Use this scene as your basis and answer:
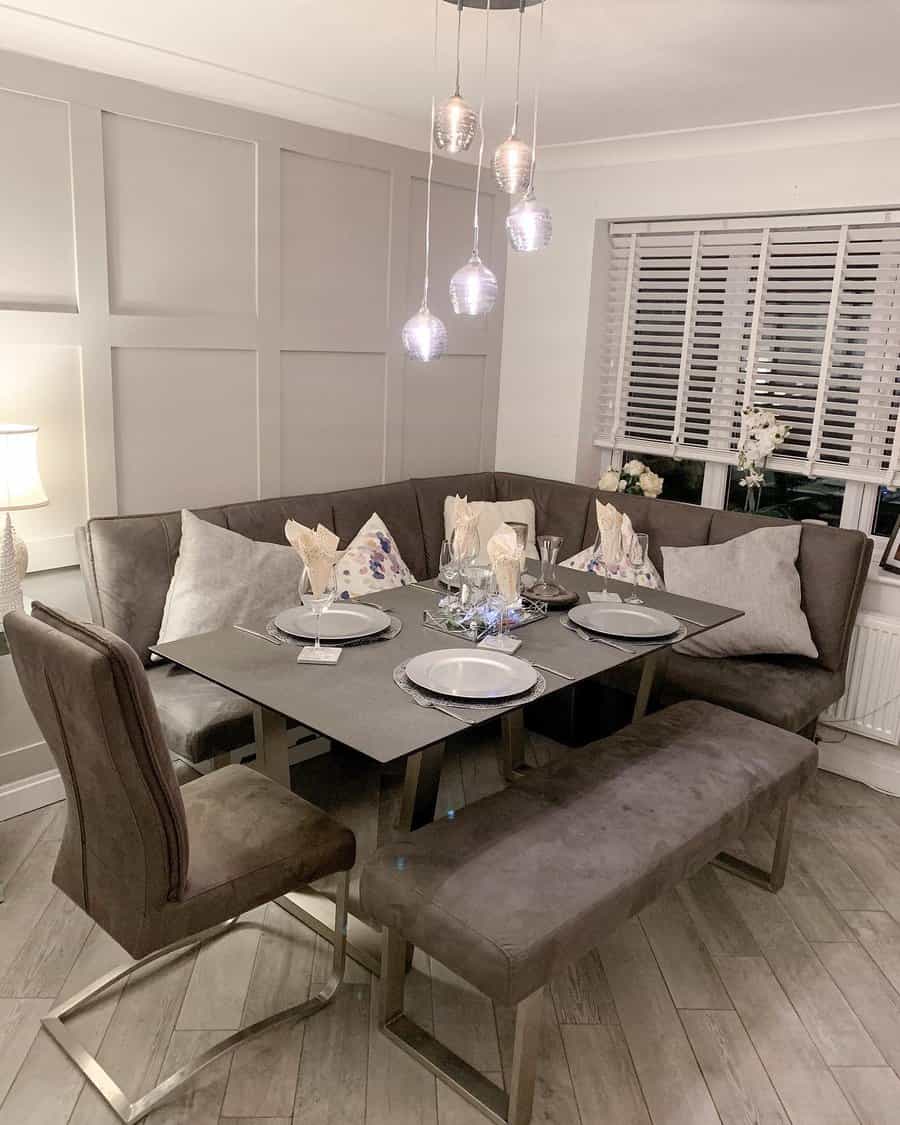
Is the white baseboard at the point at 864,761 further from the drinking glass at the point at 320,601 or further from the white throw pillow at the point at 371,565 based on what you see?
the drinking glass at the point at 320,601

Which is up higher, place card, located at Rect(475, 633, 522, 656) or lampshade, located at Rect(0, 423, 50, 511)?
lampshade, located at Rect(0, 423, 50, 511)

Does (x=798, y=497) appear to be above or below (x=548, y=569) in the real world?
above

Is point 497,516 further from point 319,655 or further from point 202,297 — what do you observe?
point 319,655

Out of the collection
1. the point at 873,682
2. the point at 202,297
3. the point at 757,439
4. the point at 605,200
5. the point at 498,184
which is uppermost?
the point at 605,200

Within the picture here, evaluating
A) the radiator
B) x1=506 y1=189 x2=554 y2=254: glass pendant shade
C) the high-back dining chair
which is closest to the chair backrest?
the high-back dining chair

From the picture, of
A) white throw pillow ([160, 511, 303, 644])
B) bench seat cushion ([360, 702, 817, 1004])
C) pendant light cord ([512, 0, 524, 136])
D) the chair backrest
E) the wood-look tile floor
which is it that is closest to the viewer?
the chair backrest

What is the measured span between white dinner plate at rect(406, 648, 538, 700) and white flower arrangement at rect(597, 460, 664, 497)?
1802 mm

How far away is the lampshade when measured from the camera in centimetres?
259

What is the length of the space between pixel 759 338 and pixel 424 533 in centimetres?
156

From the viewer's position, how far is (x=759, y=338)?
3727 millimetres

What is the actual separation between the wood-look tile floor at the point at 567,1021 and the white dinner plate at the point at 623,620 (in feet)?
2.61

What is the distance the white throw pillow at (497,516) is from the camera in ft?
12.7

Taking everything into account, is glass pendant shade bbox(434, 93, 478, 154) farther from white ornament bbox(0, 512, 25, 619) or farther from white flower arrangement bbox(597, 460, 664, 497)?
white flower arrangement bbox(597, 460, 664, 497)

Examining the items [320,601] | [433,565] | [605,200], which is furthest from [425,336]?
[605,200]
